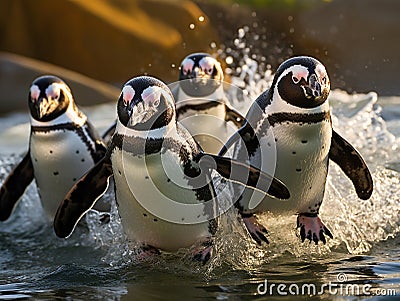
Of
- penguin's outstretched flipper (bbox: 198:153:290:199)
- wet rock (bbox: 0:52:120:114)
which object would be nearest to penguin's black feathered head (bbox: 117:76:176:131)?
penguin's outstretched flipper (bbox: 198:153:290:199)

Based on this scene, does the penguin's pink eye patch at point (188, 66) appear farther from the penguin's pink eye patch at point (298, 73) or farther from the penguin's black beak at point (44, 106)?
the penguin's pink eye patch at point (298, 73)

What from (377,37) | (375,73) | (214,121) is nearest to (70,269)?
(214,121)

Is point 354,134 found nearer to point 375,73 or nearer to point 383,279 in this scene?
point 383,279

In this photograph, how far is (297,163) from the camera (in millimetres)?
3604

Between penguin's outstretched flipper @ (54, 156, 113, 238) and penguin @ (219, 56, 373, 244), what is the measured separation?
0.55 metres

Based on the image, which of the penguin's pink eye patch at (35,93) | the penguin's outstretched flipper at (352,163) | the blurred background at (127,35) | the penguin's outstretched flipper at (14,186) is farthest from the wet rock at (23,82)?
the penguin's outstretched flipper at (352,163)

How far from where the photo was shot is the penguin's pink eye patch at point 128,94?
10.6 feet

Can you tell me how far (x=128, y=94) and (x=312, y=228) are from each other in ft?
3.48

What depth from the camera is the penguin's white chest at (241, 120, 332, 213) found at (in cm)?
356

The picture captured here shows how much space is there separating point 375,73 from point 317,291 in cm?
509

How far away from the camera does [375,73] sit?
7891 mm

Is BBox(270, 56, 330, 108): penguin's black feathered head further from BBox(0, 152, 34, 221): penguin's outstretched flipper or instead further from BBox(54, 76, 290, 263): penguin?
BBox(0, 152, 34, 221): penguin's outstretched flipper

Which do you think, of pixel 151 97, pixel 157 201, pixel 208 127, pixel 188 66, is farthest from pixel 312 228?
pixel 188 66

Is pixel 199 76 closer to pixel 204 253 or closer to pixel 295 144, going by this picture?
pixel 295 144
